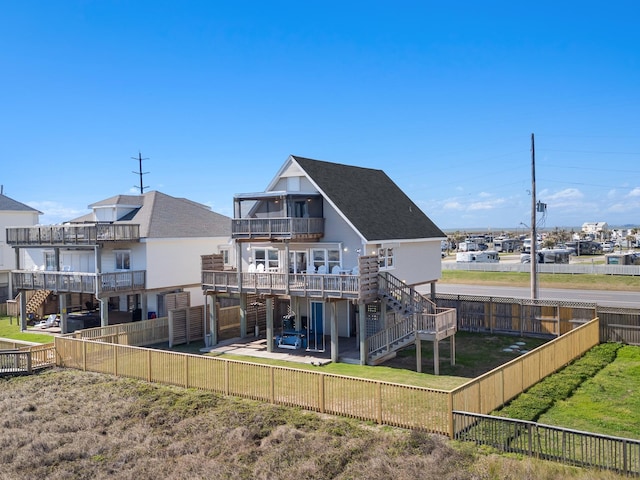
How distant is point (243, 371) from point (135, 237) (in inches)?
662

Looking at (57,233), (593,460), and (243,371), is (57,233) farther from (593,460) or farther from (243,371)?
(593,460)

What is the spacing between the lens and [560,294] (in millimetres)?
46312

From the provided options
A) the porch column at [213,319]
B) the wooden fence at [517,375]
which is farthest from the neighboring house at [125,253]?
the wooden fence at [517,375]

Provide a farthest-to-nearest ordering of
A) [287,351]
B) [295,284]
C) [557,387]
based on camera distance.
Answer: [287,351] → [295,284] → [557,387]

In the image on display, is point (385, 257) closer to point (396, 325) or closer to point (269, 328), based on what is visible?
point (396, 325)

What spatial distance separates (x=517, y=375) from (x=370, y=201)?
Result: 1500 cm

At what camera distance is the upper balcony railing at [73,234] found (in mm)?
31703

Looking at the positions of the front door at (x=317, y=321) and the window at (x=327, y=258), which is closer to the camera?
the window at (x=327, y=258)

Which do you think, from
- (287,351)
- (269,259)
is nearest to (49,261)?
(269,259)

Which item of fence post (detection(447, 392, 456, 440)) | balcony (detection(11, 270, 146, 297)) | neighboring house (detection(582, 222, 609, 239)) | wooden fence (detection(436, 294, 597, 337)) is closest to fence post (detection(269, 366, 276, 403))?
fence post (detection(447, 392, 456, 440))

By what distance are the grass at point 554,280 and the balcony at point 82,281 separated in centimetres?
3595

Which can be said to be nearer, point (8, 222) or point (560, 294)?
point (560, 294)

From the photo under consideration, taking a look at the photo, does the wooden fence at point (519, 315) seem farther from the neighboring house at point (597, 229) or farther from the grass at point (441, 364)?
the neighboring house at point (597, 229)

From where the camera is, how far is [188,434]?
15641 mm
